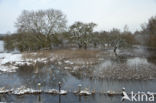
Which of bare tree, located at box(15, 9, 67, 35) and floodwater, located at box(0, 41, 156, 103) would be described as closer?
floodwater, located at box(0, 41, 156, 103)

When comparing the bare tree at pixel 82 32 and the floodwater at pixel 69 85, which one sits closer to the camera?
the floodwater at pixel 69 85

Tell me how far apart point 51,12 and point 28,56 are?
39.6 ft

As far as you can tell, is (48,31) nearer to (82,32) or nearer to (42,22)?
(42,22)

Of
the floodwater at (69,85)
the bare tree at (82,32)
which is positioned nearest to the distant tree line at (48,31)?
the bare tree at (82,32)

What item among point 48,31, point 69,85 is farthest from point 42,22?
point 69,85

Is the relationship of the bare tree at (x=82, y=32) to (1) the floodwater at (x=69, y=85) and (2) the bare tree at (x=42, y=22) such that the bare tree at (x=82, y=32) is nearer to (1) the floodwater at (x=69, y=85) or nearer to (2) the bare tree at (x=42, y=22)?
(2) the bare tree at (x=42, y=22)

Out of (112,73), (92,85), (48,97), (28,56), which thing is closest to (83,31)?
(28,56)

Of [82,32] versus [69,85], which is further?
[82,32]

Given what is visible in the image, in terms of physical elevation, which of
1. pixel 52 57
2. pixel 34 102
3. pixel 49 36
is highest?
pixel 49 36

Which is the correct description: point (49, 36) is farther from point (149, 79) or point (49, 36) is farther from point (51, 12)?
point (149, 79)

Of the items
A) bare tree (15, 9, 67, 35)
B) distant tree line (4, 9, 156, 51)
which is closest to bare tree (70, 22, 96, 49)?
distant tree line (4, 9, 156, 51)

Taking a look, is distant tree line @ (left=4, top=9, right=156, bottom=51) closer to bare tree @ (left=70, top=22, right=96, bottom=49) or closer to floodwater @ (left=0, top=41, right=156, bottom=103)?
bare tree @ (left=70, top=22, right=96, bottom=49)

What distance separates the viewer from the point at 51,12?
27125 millimetres

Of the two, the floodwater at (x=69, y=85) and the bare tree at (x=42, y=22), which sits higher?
the bare tree at (x=42, y=22)
